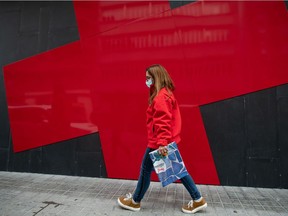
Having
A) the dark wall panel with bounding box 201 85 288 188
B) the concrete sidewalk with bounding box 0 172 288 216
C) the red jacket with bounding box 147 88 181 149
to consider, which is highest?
the red jacket with bounding box 147 88 181 149

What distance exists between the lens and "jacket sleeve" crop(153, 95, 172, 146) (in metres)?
2.86

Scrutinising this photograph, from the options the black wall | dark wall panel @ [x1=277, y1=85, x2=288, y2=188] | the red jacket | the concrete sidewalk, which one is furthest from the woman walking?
dark wall panel @ [x1=277, y1=85, x2=288, y2=188]

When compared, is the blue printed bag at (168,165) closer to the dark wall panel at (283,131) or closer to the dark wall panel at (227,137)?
the dark wall panel at (227,137)

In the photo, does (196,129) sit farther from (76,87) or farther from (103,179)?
(76,87)

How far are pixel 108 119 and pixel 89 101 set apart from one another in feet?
1.55

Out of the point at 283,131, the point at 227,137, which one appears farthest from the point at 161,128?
the point at 283,131

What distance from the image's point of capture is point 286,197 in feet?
11.9

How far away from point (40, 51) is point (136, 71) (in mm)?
1927

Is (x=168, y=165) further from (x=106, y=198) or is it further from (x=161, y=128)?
(x=106, y=198)

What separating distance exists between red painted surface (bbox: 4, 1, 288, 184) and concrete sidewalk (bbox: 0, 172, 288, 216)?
446 millimetres

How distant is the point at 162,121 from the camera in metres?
2.85

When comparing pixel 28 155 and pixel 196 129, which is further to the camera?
pixel 28 155

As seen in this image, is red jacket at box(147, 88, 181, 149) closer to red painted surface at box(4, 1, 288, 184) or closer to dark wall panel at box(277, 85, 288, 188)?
red painted surface at box(4, 1, 288, 184)

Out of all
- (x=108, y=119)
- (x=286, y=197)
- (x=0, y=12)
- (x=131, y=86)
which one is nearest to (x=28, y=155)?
(x=108, y=119)
